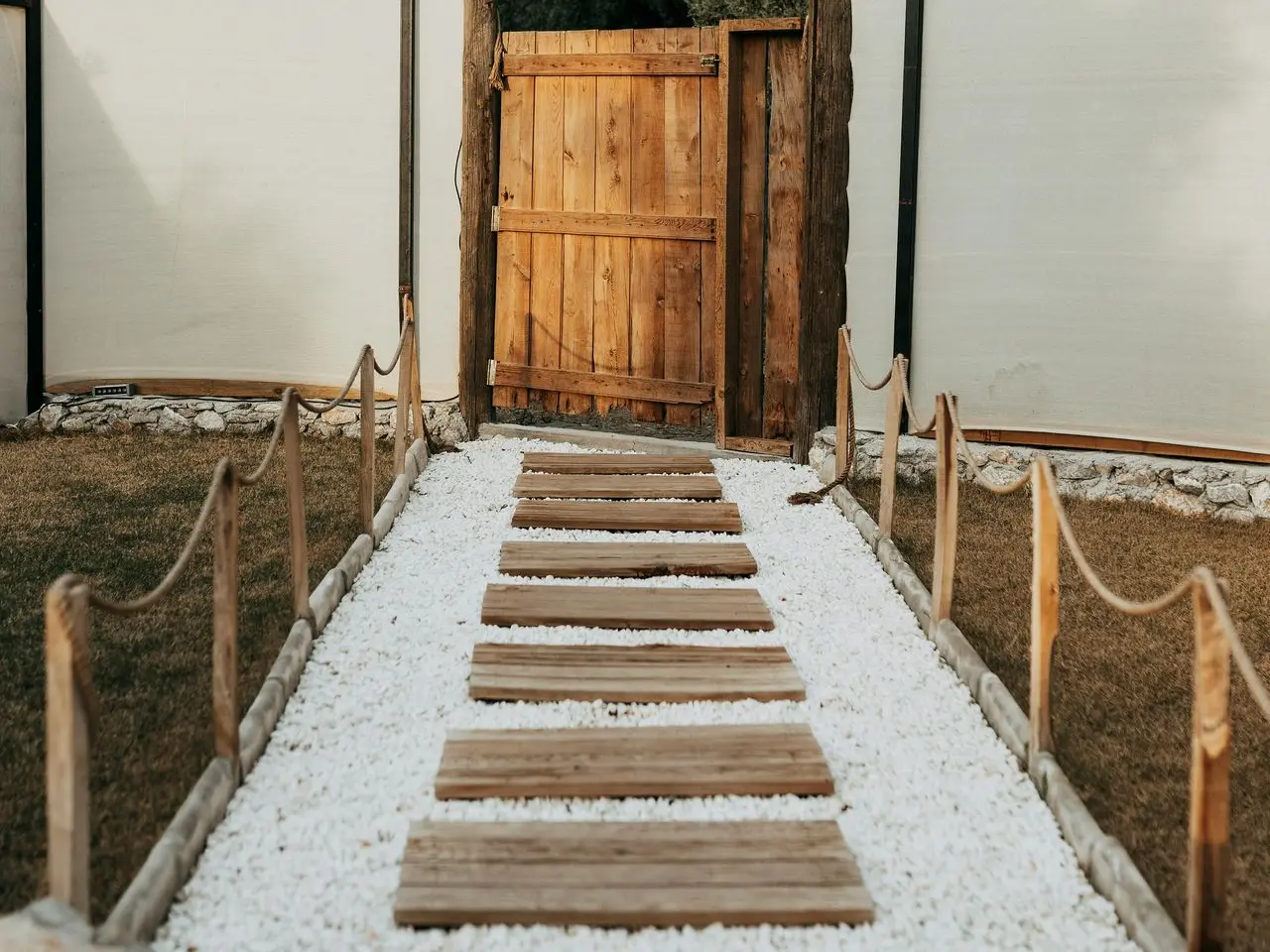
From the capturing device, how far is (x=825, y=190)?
22.8ft

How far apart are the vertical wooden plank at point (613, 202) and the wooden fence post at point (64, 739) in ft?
16.7

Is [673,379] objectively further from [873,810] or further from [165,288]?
[873,810]

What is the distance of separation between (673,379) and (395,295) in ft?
5.52

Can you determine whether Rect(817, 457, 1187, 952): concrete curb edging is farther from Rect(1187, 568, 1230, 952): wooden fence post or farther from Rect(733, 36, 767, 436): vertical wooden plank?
Rect(733, 36, 767, 436): vertical wooden plank

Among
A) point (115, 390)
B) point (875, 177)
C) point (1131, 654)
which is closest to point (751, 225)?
point (875, 177)

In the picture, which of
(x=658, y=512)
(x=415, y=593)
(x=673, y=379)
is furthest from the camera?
(x=673, y=379)

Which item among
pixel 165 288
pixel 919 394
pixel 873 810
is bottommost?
pixel 873 810

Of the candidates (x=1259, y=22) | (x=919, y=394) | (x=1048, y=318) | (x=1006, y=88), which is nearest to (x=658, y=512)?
(x=919, y=394)

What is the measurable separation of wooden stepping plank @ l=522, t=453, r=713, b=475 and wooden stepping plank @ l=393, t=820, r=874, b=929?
12.1 feet

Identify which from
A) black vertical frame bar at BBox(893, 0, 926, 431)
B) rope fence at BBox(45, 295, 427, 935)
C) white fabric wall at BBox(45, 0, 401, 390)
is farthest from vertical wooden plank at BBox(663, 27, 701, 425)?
rope fence at BBox(45, 295, 427, 935)

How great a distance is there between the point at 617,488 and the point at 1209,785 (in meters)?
4.13

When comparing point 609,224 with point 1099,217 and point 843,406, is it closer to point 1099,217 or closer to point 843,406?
point 843,406

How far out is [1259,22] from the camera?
6402 millimetres

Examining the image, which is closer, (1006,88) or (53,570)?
(53,570)
